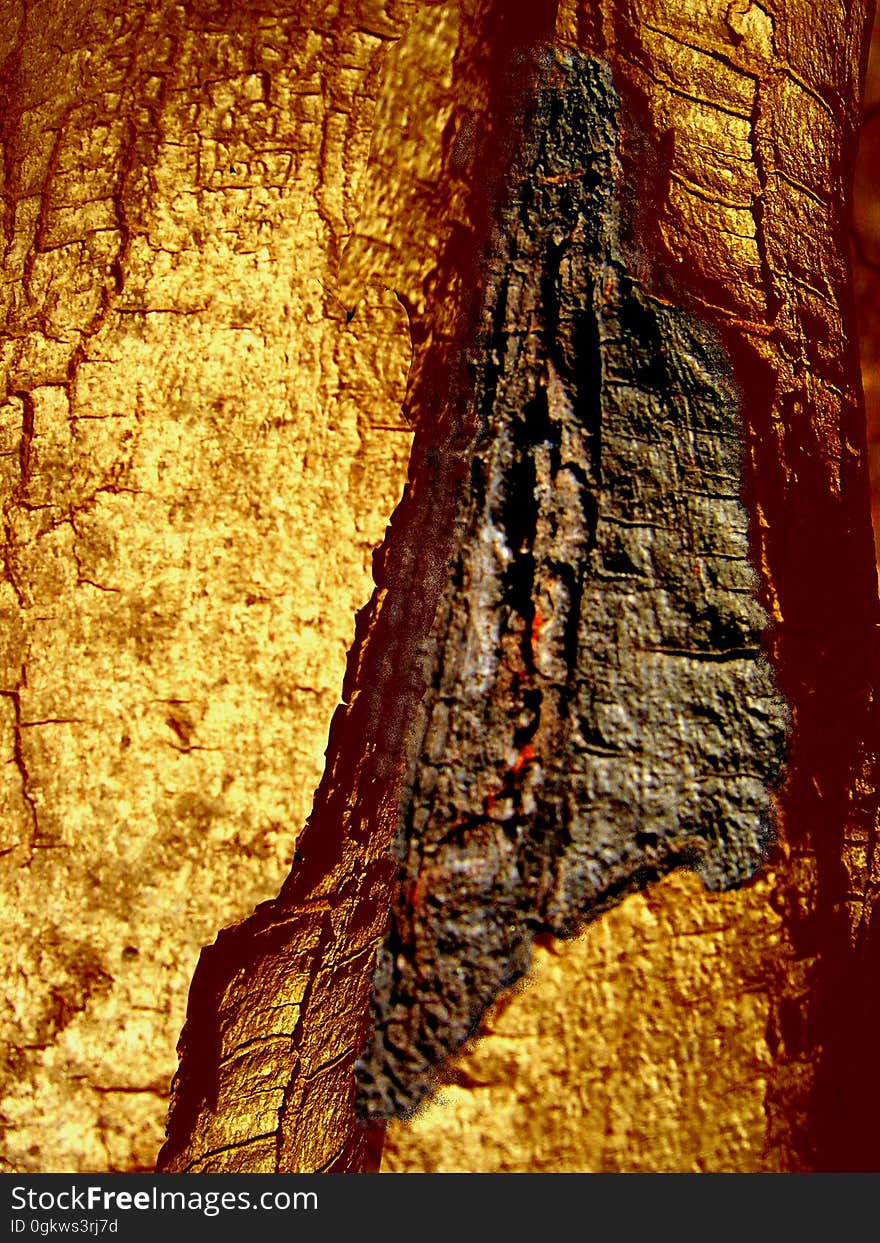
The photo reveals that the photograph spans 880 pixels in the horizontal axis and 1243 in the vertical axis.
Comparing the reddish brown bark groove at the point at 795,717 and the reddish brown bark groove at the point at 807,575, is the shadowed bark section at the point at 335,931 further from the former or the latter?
the reddish brown bark groove at the point at 807,575

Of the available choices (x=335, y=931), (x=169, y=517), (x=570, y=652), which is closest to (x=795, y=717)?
(x=570, y=652)

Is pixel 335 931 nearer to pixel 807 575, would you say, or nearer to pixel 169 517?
pixel 169 517

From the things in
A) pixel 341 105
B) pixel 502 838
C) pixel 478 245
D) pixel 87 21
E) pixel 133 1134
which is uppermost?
pixel 87 21

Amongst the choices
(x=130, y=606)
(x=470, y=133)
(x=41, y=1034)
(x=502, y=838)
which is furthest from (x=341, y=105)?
(x=41, y=1034)

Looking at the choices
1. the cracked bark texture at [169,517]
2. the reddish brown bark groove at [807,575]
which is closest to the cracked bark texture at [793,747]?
the reddish brown bark groove at [807,575]

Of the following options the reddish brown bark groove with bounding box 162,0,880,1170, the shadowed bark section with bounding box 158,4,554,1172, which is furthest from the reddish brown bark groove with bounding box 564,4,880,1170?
the shadowed bark section with bounding box 158,4,554,1172

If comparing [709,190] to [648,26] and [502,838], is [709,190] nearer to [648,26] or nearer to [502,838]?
[648,26]
